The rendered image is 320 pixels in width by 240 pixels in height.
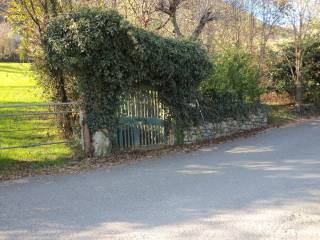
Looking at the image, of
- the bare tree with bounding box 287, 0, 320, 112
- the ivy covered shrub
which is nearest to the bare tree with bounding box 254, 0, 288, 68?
the bare tree with bounding box 287, 0, 320, 112

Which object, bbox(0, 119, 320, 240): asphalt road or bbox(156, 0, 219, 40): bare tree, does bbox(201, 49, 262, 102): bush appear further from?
bbox(0, 119, 320, 240): asphalt road

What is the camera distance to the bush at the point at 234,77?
1440 centimetres

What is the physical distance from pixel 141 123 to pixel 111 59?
2.40m

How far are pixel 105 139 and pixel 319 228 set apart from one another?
6.49 metres

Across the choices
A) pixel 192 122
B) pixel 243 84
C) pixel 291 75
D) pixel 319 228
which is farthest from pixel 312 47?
pixel 319 228

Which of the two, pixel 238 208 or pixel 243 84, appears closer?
pixel 238 208

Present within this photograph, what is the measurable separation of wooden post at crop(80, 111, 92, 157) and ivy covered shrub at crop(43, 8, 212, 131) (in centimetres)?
17

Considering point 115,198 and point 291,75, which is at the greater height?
point 291,75

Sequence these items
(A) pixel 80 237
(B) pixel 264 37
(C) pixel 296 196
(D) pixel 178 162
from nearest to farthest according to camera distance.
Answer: (A) pixel 80 237 → (C) pixel 296 196 → (D) pixel 178 162 → (B) pixel 264 37

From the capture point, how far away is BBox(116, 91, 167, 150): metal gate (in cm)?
1145

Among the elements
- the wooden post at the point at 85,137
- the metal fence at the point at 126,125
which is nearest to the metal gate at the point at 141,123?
the metal fence at the point at 126,125

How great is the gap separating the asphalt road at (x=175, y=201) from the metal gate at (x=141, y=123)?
1603mm

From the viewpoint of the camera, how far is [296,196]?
6898 millimetres

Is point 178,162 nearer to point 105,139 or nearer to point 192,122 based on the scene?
point 105,139
